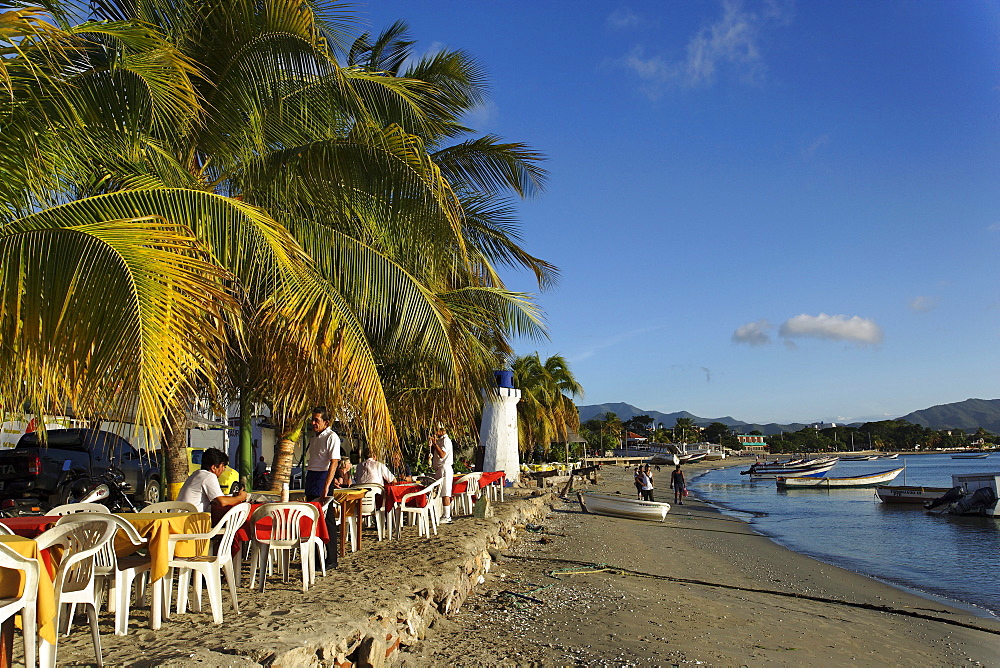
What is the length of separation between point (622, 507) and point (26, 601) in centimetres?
1854

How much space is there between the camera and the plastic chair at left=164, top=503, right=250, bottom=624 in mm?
4707

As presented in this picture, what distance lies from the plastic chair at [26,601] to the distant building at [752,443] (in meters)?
166

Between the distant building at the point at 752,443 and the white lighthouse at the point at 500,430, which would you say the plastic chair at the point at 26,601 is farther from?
the distant building at the point at 752,443

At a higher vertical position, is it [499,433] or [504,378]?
[504,378]

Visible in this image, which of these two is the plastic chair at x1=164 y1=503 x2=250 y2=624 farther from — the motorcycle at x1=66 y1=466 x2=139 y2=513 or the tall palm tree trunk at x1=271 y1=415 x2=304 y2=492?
the motorcycle at x1=66 y1=466 x2=139 y2=513

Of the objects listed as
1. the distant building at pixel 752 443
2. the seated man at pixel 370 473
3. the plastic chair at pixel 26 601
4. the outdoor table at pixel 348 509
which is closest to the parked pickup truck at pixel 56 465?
the seated man at pixel 370 473

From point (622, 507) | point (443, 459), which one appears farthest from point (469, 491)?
point (622, 507)

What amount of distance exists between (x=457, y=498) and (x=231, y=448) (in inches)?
487

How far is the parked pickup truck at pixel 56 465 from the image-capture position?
10.9m

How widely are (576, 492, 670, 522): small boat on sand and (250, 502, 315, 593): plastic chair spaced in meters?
15.6

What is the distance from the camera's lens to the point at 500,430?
846 inches

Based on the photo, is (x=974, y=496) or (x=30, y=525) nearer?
(x=30, y=525)

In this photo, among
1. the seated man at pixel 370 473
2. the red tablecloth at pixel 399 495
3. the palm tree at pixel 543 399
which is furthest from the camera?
the palm tree at pixel 543 399

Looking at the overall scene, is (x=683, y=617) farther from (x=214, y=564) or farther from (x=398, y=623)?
(x=214, y=564)
